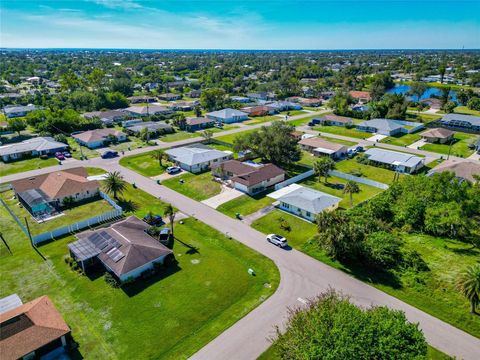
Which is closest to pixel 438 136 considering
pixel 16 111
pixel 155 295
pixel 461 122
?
Result: pixel 461 122

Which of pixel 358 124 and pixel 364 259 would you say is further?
pixel 358 124

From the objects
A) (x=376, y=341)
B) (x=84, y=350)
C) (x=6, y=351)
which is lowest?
(x=84, y=350)

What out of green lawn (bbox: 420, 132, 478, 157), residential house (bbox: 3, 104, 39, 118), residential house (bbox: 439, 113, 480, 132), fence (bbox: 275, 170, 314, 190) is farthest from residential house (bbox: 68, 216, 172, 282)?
residential house (bbox: 439, 113, 480, 132)

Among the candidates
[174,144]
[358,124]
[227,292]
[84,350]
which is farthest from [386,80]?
[84,350]

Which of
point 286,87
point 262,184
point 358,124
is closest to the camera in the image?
point 262,184

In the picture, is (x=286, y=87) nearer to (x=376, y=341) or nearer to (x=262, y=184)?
(x=262, y=184)

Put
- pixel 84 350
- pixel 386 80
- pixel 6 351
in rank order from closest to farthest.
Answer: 1. pixel 6 351
2. pixel 84 350
3. pixel 386 80

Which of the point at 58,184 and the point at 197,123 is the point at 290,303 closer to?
the point at 58,184

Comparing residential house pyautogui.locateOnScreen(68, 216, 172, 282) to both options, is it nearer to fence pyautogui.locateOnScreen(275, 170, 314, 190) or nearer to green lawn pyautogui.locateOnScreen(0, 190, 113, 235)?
green lawn pyautogui.locateOnScreen(0, 190, 113, 235)
